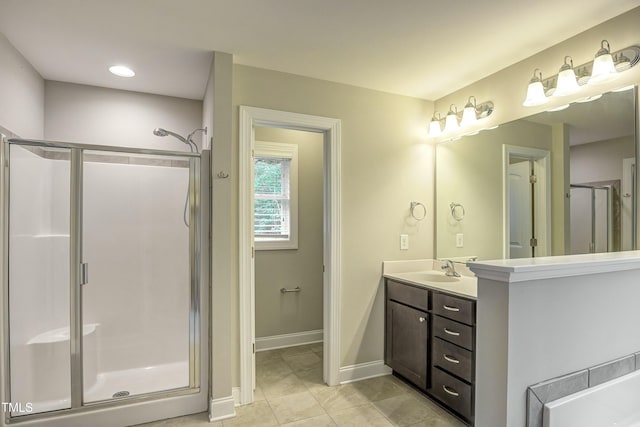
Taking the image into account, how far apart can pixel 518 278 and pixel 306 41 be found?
1.80 m

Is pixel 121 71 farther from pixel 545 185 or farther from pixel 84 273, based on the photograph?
pixel 545 185

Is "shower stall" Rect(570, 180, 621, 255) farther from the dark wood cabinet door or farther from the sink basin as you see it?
the dark wood cabinet door

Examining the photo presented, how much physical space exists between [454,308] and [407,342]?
0.60m

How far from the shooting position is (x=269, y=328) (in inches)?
134

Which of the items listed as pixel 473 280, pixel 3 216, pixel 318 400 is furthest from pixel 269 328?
pixel 3 216

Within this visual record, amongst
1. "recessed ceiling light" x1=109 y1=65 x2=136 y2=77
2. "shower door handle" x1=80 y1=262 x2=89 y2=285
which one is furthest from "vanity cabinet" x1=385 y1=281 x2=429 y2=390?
"recessed ceiling light" x1=109 y1=65 x2=136 y2=77

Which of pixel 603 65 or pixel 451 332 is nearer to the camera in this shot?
pixel 603 65

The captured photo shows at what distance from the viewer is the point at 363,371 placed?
2723mm

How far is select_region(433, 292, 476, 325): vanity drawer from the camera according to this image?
2.01m

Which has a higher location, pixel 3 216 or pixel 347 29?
pixel 347 29

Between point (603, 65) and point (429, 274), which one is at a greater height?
point (603, 65)

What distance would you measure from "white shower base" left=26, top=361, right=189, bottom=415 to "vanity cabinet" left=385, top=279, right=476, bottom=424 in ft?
5.39

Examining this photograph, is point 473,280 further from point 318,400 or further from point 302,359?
point 302,359

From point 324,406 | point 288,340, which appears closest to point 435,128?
point 324,406
